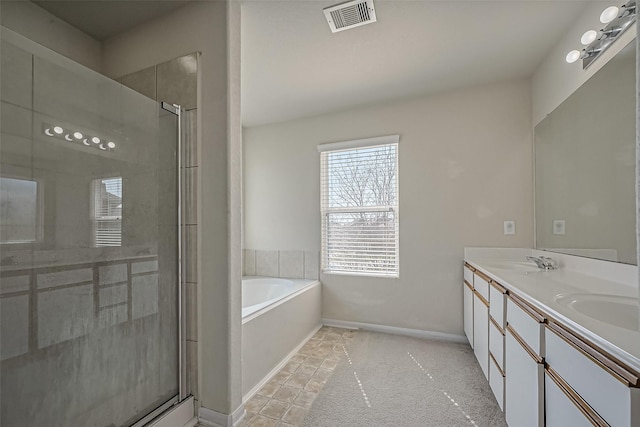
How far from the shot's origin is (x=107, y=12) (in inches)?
68.9

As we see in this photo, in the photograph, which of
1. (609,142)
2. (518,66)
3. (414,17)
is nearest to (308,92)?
(414,17)

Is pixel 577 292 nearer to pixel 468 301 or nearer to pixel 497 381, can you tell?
pixel 497 381

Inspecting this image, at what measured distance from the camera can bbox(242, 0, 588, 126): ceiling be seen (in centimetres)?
168

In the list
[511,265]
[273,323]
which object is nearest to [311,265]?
[273,323]

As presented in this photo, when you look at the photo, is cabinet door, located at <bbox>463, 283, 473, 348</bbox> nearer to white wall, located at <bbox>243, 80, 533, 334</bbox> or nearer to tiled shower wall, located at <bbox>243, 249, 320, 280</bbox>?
white wall, located at <bbox>243, 80, 533, 334</bbox>

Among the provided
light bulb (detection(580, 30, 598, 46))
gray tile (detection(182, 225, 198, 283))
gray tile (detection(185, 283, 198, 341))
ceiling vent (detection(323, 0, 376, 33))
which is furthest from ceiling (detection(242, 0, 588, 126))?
gray tile (detection(185, 283, 198, 341))

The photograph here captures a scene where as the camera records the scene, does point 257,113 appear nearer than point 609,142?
No

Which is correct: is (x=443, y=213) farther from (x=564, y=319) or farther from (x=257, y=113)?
(x=257, y=113)

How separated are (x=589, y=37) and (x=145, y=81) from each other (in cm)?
268

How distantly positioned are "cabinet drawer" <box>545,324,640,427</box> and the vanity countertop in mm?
57

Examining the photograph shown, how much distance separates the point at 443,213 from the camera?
2.69 metres

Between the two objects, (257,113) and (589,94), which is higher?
(257,113)

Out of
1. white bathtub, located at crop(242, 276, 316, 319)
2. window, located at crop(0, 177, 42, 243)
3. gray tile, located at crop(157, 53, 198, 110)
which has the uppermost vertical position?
gray tile, located at crop(157, 53, 198, 110)

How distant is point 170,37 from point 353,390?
2602mm
